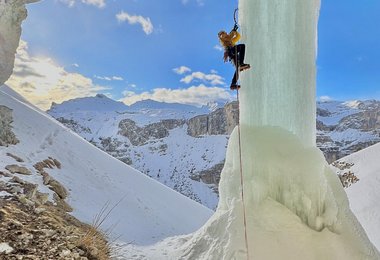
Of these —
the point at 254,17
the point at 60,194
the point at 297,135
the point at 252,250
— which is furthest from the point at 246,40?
the point at 60,194

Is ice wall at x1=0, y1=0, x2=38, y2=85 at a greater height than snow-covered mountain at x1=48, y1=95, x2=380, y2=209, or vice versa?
snow-covered mountain at x1=48, y1=95, x2=380, y2=209

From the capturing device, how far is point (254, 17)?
25.0 ft

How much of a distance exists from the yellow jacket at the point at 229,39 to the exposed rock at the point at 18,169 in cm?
726

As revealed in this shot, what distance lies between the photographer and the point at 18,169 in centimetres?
1057

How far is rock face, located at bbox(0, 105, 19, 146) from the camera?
40.6ft

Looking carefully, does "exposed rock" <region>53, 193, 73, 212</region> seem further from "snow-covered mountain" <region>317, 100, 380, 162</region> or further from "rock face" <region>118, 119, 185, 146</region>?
"rock face" <region>118, 119, 185, 146</region>

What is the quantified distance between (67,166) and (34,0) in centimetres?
643

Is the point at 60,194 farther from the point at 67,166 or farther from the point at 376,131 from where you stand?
the point at 376,131

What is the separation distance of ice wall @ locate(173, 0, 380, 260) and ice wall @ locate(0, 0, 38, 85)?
8.75 m

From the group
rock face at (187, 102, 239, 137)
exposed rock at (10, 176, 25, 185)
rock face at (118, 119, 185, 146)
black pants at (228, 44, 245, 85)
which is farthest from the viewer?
rock face at (118, 119, 185, 146)

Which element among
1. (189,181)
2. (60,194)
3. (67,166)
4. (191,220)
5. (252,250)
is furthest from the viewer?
(189,181)

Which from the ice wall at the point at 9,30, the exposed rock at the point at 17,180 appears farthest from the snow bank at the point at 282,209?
the ice wall at the point at 9,30

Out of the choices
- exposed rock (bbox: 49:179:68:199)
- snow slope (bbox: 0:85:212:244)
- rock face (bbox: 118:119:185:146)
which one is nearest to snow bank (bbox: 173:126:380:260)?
snow slope (bbox: 0:85:212:244)

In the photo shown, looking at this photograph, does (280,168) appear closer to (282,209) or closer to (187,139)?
(282,209)
